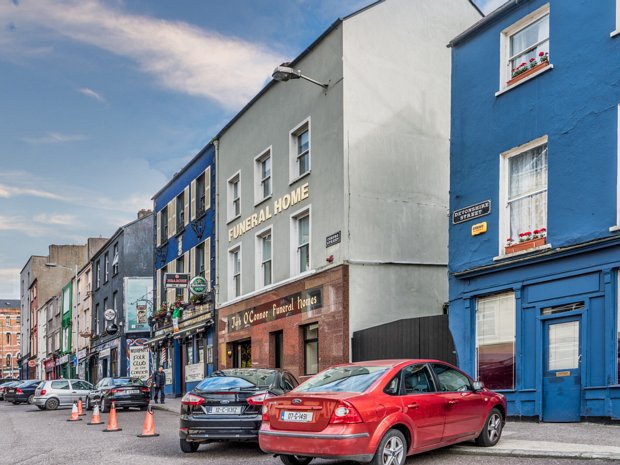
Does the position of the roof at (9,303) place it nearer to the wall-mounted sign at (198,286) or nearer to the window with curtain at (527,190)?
the wall-mounted sign at (198,286)

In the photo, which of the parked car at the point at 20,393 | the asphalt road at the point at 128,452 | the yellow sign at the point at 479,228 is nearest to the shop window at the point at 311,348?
the asphalt road at the point at 128,452

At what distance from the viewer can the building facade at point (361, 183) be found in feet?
70.7

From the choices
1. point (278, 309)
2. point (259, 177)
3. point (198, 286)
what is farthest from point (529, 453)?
point (198, 286)

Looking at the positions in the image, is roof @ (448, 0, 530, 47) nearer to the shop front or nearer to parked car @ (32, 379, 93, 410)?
the shop front

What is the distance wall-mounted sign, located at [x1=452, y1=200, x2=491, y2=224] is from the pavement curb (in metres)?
7.10

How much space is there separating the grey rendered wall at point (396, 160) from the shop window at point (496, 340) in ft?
15.6

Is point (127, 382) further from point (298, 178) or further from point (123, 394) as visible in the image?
point (298, 178)

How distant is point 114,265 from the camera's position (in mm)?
49156

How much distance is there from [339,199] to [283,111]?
547cm

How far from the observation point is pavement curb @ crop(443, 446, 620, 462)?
973cm

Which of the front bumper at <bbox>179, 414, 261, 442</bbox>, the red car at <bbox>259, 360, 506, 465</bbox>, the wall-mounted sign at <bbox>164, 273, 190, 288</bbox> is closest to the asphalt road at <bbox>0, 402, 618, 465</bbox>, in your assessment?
the front bumper at <bbox>179, 414, 261, 442</bbox>

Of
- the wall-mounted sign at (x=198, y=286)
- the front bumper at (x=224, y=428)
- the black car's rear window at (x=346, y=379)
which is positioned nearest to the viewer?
the black car's rear window at (x=346, y=379)

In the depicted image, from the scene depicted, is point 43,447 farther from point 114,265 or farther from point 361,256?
point 114,265

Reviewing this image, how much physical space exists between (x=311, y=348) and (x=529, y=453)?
13495mm
